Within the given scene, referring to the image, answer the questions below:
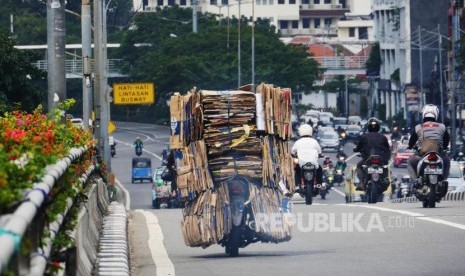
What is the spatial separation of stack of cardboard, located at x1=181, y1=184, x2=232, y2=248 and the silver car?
306 feet

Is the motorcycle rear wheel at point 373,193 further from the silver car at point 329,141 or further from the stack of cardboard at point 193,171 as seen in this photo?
the silver car at point 329,141

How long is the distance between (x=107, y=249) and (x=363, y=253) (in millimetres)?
2335

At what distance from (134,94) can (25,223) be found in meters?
63.2

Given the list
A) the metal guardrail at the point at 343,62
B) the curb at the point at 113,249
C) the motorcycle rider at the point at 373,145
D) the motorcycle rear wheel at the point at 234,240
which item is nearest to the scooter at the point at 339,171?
the motorcycle rider at the point at 373,145

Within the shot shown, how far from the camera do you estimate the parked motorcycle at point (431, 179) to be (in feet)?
80.5

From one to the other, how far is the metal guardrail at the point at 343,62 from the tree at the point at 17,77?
101m

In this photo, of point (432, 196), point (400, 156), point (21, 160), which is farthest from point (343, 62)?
point (21, 160)

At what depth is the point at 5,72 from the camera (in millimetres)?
60406

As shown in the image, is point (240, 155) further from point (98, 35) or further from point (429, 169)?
point (98, 35)

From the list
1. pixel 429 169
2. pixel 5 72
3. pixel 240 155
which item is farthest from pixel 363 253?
pixel 5 72

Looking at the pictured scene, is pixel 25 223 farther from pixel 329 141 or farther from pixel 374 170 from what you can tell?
pixel 329 141

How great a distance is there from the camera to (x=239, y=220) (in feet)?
53.2

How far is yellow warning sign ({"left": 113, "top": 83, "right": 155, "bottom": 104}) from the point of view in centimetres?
6919

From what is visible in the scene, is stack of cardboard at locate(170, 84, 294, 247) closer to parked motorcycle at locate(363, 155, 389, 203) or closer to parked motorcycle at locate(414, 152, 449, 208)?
parked motorcycle at locate(414, 152, 449, 208)
